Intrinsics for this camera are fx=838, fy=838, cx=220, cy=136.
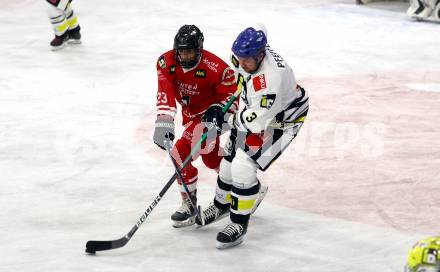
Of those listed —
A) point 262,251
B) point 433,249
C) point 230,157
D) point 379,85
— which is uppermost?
point 433,249

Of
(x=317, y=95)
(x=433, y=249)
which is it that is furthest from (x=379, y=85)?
(x=433, y=249)

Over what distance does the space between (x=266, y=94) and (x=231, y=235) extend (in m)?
0.81

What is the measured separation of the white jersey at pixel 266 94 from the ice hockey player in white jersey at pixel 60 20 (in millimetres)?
5276

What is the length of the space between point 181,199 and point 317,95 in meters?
2.69

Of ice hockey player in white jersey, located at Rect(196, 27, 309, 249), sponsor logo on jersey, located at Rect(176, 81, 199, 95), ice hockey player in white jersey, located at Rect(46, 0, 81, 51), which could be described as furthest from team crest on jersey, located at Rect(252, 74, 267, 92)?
ice hockey player in white jersey, located at Rect(46, 0, 81, 51)

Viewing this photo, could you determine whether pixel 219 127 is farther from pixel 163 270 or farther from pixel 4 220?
pixel 4 220

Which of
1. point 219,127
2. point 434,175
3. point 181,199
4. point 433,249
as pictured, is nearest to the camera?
point 433,249

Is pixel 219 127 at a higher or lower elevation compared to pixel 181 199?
higher

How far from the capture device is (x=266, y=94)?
14.4ft

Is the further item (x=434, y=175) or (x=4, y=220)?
(x=434, y=175)

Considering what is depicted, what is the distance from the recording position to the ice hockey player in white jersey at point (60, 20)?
31.1ft

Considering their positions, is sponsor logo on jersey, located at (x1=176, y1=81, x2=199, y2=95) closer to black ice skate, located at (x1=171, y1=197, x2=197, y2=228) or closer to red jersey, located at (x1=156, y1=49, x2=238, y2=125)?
red jersey, located at (x1=156, y1=49, x2=238, y2=125)

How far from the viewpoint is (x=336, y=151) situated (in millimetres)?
6285

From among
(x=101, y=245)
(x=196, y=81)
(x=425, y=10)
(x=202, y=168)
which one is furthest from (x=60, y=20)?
(x=101, y=245)
